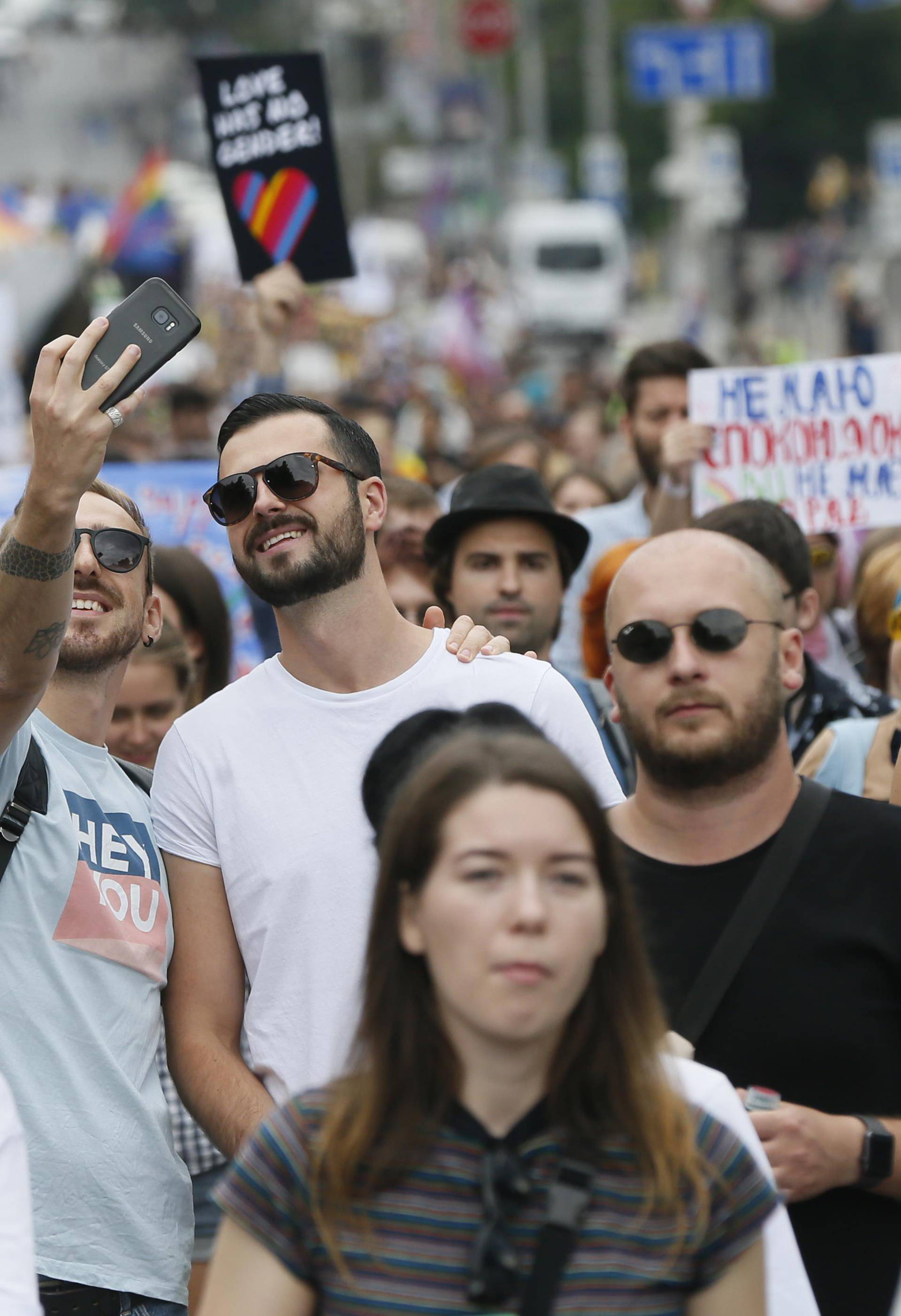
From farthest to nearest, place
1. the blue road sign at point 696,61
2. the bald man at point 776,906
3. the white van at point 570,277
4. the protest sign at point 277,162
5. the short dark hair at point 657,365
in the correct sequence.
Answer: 1. the white van at point 570,277
2. the blue road sign at point 696,61
3. the short dark hair at point 657,365
4. the protest sign at point 277,162
5. the bald man at point 776,906

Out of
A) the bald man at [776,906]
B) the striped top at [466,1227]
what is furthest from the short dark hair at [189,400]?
the striped top at [466,1227]

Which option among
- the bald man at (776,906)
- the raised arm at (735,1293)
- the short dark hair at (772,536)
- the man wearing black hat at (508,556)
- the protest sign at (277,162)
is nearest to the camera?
the raised arm at (735,1293)

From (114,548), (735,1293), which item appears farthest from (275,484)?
(735,1293)

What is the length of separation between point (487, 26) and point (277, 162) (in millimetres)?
33360

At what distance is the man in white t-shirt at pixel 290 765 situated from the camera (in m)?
3.61

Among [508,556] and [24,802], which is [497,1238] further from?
[508,556]

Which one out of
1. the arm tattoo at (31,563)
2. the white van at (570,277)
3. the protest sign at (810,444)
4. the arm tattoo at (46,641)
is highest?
the white van at (570,277)

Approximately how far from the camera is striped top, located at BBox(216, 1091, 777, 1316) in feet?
7.89

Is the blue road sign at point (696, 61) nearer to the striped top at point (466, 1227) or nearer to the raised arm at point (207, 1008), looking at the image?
the raised arm at point (207, 1008)

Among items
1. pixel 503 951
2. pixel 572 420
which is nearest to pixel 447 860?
pixel 503 951

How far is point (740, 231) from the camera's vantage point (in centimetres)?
6406

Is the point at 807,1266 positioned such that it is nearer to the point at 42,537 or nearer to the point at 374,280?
the point at 42,537

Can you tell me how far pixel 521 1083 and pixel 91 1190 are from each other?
1.17 metres

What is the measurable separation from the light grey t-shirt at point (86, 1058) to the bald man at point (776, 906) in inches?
35.0
